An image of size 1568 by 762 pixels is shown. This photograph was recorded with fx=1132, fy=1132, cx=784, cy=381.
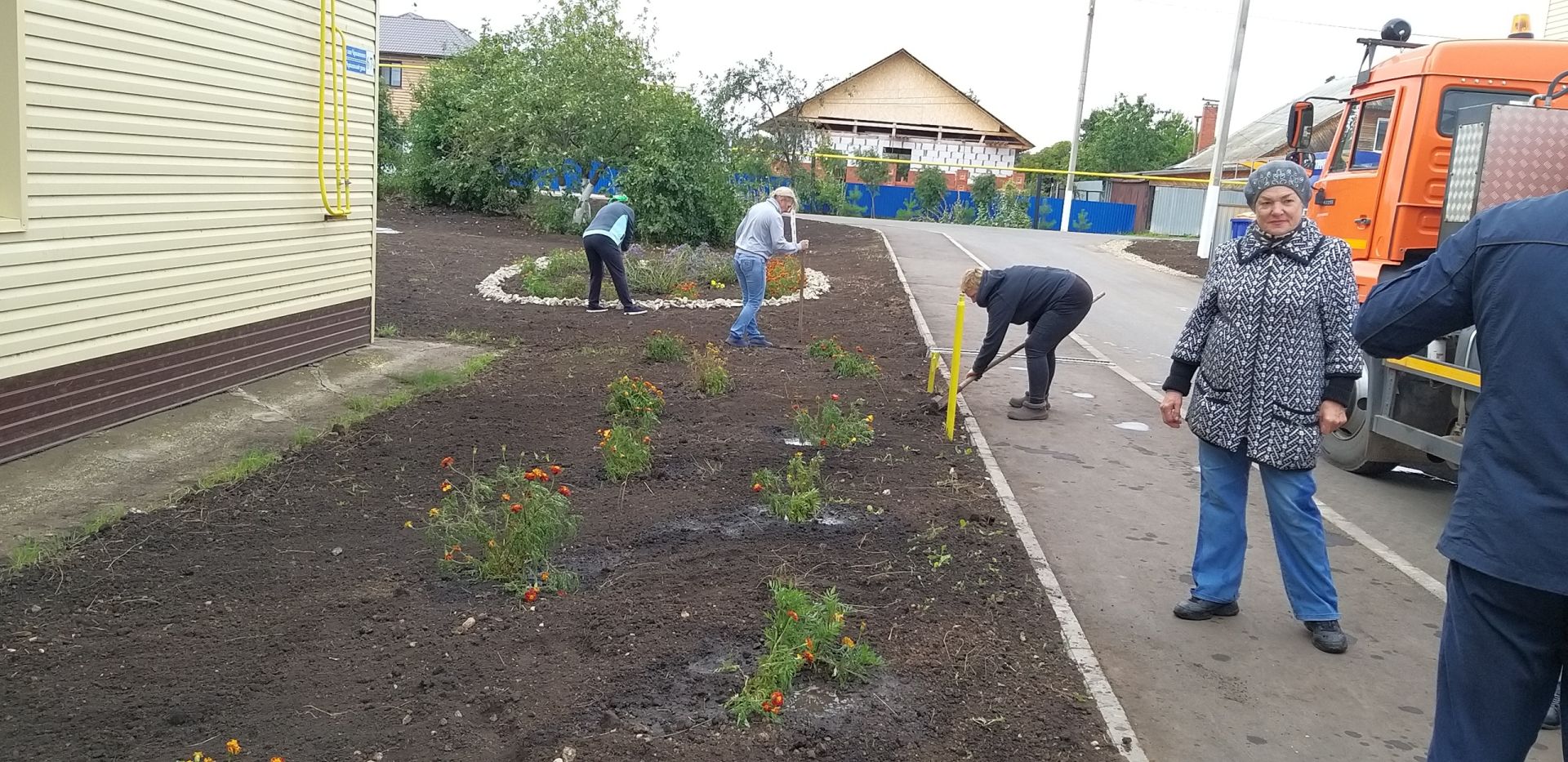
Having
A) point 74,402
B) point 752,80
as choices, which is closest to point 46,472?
point 74,402

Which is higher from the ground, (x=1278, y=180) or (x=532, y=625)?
(x=1278, y=180)

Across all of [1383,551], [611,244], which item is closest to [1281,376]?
[1383,551]

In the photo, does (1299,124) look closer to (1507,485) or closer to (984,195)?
(1507,485)

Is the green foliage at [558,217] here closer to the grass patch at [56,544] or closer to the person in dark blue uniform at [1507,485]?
the grass patch at [56,544]

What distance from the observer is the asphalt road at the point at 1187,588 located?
3.97 metres

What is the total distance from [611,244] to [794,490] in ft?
24.7

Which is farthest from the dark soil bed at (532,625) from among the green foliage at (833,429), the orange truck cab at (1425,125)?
the orange truck cab at (1425,125)

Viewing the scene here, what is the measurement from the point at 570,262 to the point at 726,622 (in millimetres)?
12119

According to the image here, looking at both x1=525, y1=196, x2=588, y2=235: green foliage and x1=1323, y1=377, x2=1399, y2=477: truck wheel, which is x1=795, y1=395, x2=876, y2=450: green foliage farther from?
x1=525, y1=196, x2=588, y2=235: green foliage

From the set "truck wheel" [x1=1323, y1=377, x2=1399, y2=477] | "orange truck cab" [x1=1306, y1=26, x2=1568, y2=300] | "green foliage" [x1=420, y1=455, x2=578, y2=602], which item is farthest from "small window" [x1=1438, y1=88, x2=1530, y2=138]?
"green foliage" [x1=420, y1=455, x2=578, y2=602]

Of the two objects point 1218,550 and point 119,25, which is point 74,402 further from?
point 1218,550

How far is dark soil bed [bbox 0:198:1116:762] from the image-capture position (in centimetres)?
354

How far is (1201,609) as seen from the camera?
4852 mm

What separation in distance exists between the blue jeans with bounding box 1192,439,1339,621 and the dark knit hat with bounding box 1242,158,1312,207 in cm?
104
